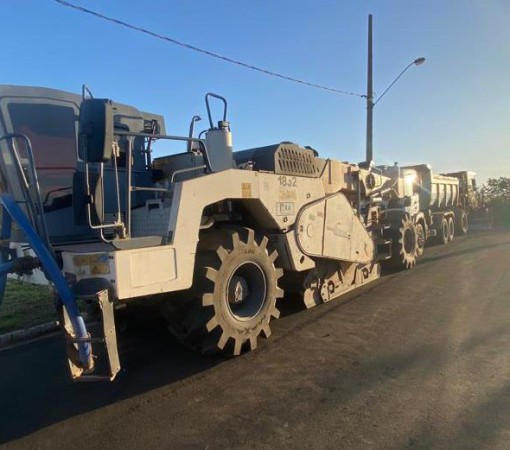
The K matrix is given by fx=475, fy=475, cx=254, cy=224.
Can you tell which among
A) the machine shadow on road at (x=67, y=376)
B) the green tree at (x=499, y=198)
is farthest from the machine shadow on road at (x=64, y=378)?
the green tree at (x=499, y=198)

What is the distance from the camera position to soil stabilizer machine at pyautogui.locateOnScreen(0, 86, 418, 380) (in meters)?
3.83

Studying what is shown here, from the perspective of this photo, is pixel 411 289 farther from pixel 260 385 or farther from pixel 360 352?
pixel 260 385

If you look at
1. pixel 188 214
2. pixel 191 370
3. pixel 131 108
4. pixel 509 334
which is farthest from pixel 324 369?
pixel 131 108

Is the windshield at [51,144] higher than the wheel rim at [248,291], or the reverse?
the windshield at [51,144]

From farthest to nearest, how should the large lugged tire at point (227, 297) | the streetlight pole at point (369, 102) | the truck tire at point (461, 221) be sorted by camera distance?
the truck tire at point (461, 221), the streetlight pole at point (369, 102), the large lugged tire at point (227, 297)

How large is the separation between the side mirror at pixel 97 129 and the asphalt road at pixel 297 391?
2103 millimetres

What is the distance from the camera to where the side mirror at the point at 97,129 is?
3.66m

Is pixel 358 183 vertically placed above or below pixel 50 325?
above

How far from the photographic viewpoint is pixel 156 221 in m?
4.77

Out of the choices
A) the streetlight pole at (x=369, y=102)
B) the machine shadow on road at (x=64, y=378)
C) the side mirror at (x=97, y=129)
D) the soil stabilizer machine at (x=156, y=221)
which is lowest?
the machine shadow on road at (x=64, y=378)

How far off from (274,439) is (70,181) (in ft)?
11.3

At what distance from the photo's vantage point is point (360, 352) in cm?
511

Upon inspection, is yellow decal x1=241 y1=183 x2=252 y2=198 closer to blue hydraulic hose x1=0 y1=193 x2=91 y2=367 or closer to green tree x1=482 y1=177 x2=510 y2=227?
blue hydraulic hose x1=0 y1=193 x2=91 y2=367

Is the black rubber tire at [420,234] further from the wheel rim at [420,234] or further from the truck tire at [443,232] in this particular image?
the truck tire at [443,232]
